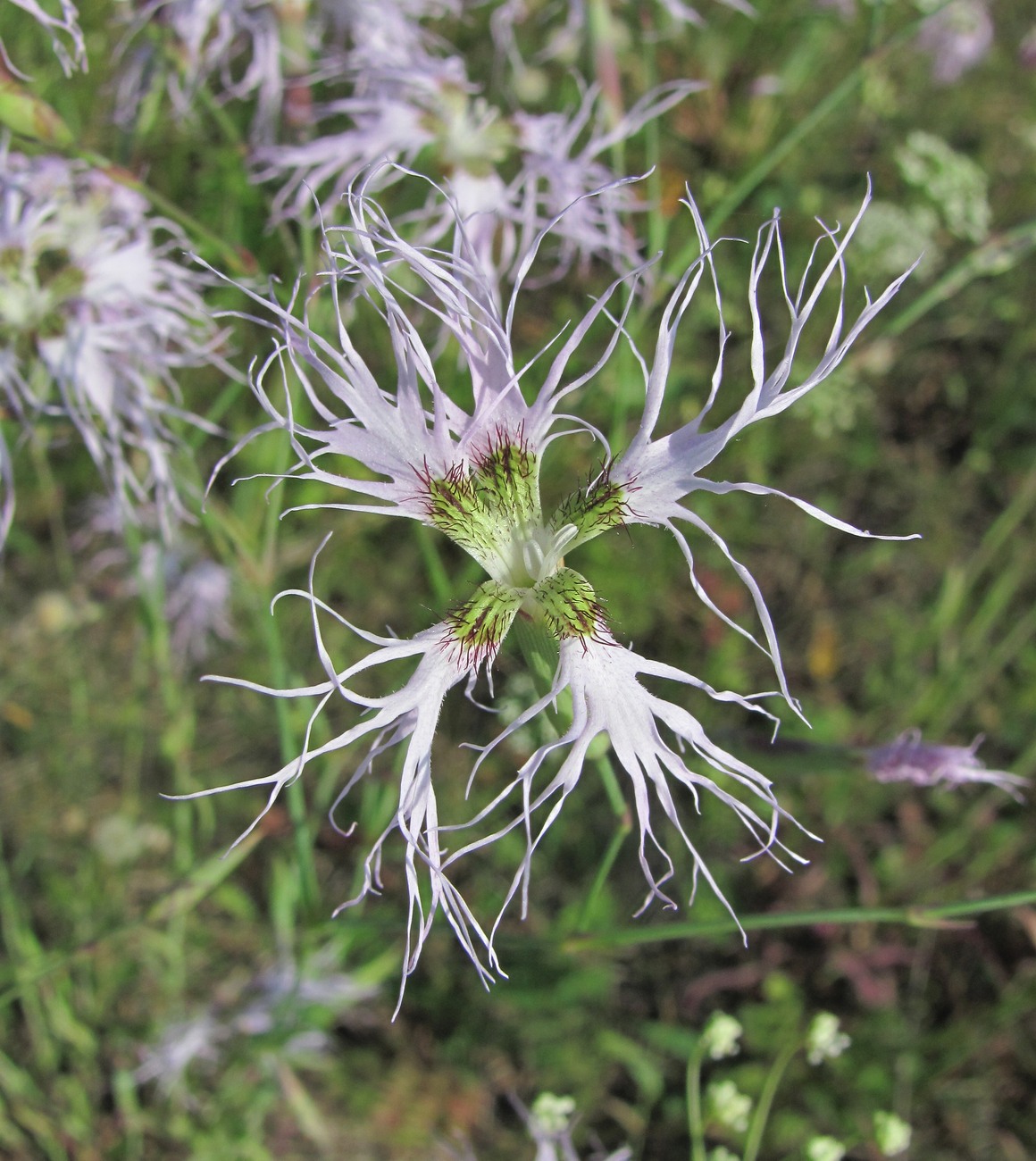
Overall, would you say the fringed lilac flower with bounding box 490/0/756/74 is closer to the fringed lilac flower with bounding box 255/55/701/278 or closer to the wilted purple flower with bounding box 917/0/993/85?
the fringed lilac flower with bounding box 255/55/701/278

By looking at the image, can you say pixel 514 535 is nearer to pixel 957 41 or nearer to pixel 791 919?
pixel 791 919

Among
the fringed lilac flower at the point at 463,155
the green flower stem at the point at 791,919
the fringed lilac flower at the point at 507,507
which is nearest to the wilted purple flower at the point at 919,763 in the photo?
the green flower stem at the point at 791,919

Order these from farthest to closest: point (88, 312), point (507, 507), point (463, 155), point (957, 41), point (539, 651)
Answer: point (957, 41) → point (463, 155) → point (88, 312) → point (507, 507) → point (539, 651)

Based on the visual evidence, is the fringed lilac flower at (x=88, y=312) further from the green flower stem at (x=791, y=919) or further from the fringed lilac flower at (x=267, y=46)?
the green flower stem at (x=791, y=919)

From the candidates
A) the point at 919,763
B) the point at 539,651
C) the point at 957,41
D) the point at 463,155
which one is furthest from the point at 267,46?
the point at 957,41

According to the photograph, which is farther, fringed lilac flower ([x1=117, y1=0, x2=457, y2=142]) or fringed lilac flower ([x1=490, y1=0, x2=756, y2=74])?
fringed lilac flower ([x1=490, y1=0, x2=756, y2=74])

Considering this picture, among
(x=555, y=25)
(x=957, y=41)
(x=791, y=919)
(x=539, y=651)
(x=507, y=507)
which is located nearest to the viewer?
(x=539, y=651)

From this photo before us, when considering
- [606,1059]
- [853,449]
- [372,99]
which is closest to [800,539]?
[853,449]

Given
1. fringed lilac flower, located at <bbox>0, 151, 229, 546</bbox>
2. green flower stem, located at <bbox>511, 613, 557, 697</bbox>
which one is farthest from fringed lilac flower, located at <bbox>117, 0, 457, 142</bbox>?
green flower stem, located at <bbox>511, 613, 557, 697</bbox>
